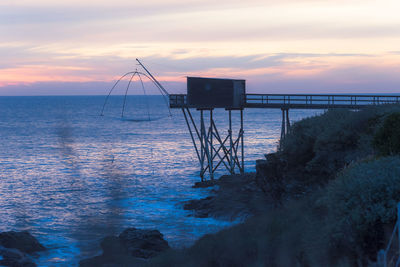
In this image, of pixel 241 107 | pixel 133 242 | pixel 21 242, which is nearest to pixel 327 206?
pixel 133 242

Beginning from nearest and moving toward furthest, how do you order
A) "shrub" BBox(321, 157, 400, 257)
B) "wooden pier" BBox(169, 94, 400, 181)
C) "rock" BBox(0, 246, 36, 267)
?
"shrub" BBox(321, 157, 400, 257) → "rock" BBox(0, 246, 36, 267) → "wooden pier" BBox(169, 94, 400, 181)

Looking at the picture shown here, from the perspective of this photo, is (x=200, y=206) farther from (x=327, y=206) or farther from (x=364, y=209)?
(x=364, y=209)

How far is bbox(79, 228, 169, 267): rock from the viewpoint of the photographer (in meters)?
18.4

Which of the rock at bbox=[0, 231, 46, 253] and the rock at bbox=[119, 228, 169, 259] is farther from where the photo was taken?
the rock at bbox=[0, 231, 46, 253]

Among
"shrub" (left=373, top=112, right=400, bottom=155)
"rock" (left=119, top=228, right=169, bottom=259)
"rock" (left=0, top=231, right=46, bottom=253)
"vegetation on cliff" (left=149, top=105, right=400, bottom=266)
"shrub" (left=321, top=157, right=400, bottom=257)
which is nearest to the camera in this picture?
"shrub" (left=321, top=157, right=400, bottom=257)

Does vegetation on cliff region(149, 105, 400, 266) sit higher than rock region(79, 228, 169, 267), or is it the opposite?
Answer: vegetation on cliff region(149, 105, 400, 266)

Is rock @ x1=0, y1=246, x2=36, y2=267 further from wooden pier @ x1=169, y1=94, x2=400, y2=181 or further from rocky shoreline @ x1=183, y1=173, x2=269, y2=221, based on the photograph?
wooden pier @ x1=169, y1=94, x2=400, y2=181

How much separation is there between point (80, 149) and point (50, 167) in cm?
1764

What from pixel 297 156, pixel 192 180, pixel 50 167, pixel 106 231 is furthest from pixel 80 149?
pixel 297 156

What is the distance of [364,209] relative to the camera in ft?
30.8

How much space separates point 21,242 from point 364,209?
16765 mm

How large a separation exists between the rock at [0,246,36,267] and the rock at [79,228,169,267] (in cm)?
221

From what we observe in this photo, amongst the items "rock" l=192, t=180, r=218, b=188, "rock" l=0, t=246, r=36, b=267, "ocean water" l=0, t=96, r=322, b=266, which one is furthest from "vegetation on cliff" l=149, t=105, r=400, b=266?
"rock" l=192, t=180, r=218, b=188

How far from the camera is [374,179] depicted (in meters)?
9.69
